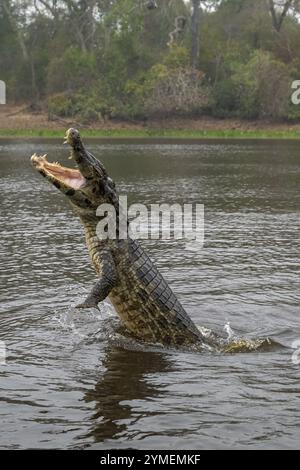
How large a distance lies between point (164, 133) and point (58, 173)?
188 ft

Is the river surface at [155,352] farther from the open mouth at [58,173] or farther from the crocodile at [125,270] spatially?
the open mouth at [58,173]

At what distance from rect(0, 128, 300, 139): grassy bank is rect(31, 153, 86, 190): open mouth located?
54.0 metres

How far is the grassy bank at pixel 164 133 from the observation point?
6319 cm

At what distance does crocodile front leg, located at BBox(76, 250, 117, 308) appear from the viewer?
9.02m

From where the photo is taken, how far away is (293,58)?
76750 mm

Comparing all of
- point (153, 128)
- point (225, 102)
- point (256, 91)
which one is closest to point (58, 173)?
point (153, 128)

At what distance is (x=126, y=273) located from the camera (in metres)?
9.51

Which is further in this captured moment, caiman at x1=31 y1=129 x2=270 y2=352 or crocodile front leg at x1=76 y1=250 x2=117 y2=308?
caiman at x1=31 y1=129 x2=270 y2=352

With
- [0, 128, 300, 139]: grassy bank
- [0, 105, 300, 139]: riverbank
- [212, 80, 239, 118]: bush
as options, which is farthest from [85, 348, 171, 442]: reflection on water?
[212, 80, 239, 118]: bush

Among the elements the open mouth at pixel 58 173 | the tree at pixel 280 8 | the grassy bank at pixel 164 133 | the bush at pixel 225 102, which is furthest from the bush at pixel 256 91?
the open mouth at pixel 58 173

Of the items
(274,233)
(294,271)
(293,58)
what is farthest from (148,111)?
(294,271)

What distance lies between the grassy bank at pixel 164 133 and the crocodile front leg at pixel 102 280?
2132 inches

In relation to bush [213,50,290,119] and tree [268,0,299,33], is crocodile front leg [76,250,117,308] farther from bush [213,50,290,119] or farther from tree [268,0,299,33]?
tree [268,0,299,33]

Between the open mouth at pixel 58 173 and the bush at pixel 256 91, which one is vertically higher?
the bush at pixel 256 91
